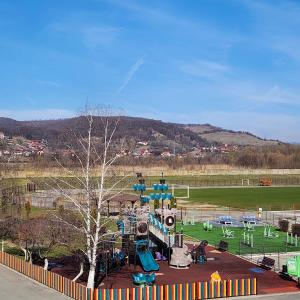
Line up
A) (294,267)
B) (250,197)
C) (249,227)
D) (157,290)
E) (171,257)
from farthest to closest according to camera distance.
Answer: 1. (250,197)
2. (249,227)
3. (171,257)
4. (294,267)
5. (157,290)

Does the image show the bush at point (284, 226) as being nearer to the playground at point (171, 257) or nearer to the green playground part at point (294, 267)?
the playground at point (171, 257)

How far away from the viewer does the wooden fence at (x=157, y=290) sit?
75.8 ft

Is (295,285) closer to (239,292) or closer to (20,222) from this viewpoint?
(239,292)

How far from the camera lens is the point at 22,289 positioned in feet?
85.0

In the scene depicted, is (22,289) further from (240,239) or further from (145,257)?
(240,239)

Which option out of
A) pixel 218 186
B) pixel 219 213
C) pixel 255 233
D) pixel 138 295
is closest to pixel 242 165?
pixel 218 186

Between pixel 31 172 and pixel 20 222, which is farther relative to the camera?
pixel 31 172

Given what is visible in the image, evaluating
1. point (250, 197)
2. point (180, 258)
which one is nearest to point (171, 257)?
point (180, 258)

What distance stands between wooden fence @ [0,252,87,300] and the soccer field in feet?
146

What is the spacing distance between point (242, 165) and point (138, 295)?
148408 mm

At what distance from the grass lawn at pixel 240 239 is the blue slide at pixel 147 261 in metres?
8.48

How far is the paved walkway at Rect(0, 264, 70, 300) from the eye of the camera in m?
24.4

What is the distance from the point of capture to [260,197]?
84.0m

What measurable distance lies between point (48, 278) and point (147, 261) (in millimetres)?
7177
